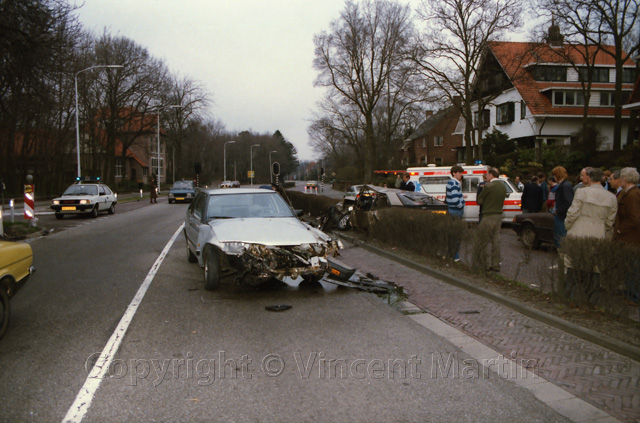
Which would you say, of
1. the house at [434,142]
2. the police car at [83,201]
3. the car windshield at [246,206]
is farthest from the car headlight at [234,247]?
the house at [434,142]

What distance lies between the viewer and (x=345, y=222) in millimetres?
15859

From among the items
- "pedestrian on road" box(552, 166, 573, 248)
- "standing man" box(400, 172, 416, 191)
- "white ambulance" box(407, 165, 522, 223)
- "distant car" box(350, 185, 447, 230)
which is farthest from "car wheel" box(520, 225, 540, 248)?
"standing man" box(400, 172, 416, 191)

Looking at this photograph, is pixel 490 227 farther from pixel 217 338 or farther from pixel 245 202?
pixel 217 338

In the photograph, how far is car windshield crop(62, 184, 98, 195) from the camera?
2223cm

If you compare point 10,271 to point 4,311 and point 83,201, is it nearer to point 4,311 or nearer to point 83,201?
point 4,311

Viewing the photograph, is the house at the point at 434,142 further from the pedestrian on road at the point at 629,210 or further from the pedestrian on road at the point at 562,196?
the pedestrian on road at the point at 629,210

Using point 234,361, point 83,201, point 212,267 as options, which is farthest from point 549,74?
point 234,361

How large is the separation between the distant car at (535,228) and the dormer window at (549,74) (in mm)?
30663

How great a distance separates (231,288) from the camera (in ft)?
25.8

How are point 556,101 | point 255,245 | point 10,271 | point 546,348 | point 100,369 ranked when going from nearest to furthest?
point 100,369 < point 546,348 < point 10,271 < point 255,245 < point 556,101

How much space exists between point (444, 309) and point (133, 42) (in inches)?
1853

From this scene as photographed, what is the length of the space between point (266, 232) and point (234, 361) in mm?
2886

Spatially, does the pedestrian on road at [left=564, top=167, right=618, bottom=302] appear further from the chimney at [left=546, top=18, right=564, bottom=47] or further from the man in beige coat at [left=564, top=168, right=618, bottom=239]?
the chimney at [left=546, top=18, right=564, bottom=47]

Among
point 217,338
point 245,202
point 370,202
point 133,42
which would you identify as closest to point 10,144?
point 133,42
